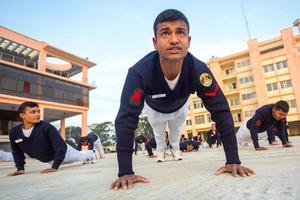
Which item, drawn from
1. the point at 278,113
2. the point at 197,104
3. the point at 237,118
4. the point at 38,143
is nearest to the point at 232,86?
the point at 237,118

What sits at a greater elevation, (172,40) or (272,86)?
(272,86)

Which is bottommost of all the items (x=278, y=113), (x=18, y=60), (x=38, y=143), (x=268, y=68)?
(x=38, y=143)

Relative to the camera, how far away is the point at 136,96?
79.6 inches

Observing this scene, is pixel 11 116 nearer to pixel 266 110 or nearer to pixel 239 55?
pixel 266 110

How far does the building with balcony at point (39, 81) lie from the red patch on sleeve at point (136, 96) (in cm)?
2021

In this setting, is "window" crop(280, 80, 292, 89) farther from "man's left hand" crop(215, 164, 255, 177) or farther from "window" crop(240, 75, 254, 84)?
"man's left hand" crop(215, 164, 255, 177)

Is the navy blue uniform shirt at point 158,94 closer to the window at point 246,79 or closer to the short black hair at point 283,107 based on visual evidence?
the short black hair at point 283,107

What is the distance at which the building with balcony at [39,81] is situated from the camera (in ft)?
66.2

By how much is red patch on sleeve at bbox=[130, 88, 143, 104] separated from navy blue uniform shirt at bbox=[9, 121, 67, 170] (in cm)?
238

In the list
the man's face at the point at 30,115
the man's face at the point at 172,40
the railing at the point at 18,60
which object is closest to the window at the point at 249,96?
the railing at the point at 18,60

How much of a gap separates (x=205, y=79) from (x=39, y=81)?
22.5 metres

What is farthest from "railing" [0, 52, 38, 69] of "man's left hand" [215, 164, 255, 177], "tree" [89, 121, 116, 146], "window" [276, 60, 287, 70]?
"tree" [89, 121, 116, 146]

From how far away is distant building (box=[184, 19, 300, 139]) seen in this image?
2909 centimetres

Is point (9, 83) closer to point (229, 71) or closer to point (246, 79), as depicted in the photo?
point (246, 79)
